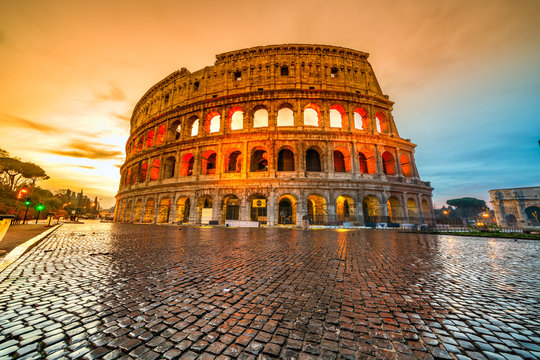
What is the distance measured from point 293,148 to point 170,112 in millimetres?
17358

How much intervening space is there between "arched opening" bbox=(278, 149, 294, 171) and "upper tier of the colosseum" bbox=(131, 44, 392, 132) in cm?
714

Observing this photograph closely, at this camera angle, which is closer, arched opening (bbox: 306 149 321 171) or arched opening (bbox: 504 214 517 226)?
arched opening (bbox: 306 149 321 171)

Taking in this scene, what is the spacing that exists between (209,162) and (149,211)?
9743 mm

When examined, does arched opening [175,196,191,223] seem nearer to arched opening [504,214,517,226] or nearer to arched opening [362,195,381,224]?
arched opening [362,195,381,224]

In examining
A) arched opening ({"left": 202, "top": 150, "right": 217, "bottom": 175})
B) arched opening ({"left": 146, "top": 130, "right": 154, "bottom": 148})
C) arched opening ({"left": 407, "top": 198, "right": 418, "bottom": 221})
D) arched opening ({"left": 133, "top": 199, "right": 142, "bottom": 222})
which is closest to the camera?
arched opening ({"left": 407, "top": 198, "right": 418, "bottom": 221})

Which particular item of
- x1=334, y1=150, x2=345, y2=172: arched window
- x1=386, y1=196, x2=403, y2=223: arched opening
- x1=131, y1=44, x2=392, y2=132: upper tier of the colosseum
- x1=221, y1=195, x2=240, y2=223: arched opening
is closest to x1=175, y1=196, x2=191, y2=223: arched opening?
x1=221, y1=195, x2=240, y2=223: arched opening

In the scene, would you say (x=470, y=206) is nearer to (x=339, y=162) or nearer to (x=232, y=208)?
(x=339, y=162)

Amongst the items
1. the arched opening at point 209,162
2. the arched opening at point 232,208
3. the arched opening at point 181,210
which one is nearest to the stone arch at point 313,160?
the arched opening at point 232,208

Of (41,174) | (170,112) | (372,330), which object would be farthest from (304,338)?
(41,174)

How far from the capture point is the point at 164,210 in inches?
875

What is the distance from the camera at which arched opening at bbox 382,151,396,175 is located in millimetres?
21234

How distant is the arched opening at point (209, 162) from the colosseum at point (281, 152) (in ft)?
0.46

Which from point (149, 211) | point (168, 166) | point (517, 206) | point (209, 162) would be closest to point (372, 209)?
point (209, 162)

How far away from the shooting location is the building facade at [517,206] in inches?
1086
